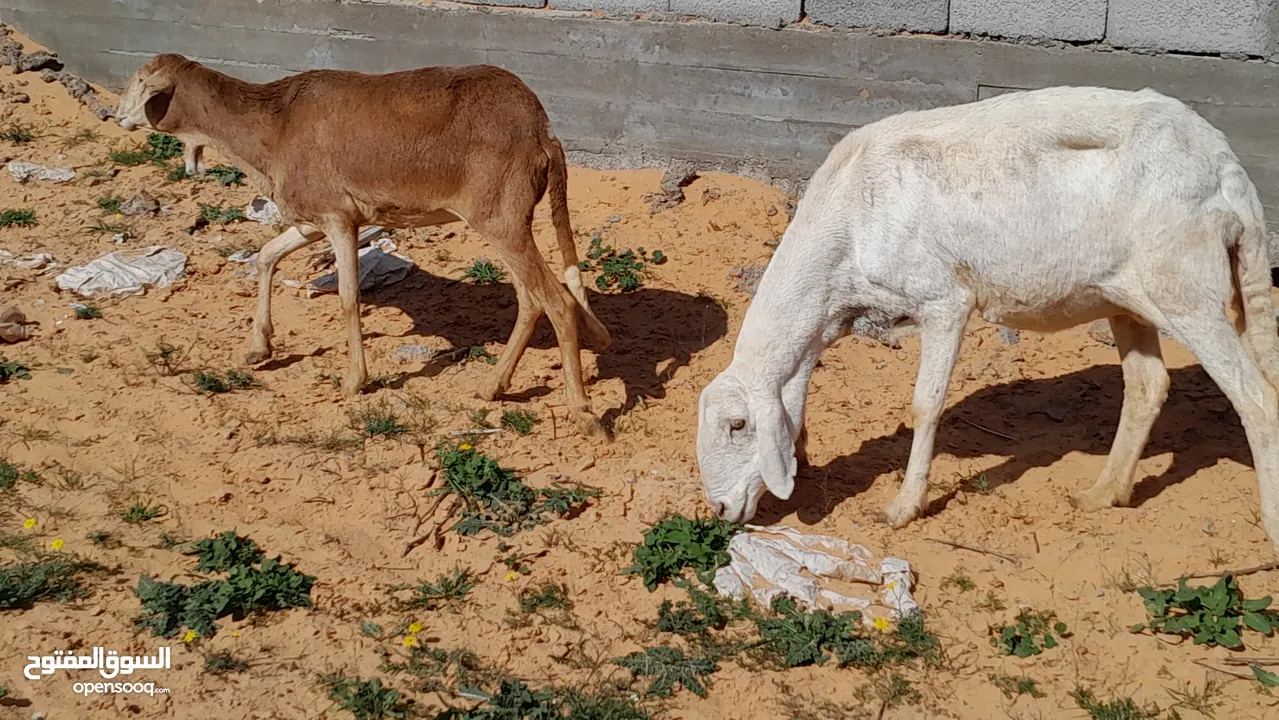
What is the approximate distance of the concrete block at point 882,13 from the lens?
8352mm

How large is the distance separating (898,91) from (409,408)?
425cm

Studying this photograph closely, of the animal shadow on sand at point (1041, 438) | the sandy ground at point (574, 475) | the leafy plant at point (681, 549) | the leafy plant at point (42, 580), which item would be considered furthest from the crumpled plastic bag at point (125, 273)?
the animal shadow on sand at point (1041, 438)

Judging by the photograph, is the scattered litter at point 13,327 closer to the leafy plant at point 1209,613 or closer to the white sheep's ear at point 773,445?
the white sheep's ear at point 773,445

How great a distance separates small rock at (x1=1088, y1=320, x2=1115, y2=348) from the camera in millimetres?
7543

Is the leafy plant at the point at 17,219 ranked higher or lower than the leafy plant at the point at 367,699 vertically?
higher

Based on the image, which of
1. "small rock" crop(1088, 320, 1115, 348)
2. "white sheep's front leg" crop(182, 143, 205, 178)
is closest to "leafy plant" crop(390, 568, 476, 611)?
"white sheep's front leg" crop(182, 143, 205, 178)

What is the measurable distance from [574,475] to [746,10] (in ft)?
14.1

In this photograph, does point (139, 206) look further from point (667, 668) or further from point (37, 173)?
point (667, 668)

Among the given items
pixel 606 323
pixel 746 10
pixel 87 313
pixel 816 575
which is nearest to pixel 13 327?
pixel 87 313

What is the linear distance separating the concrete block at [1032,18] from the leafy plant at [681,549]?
4478mm

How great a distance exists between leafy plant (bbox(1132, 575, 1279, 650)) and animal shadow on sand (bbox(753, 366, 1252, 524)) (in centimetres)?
99

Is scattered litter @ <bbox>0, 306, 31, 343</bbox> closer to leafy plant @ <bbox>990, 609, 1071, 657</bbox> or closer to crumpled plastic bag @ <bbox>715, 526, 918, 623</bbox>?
crumpled plastic bag @ <bbox>715, 526, 918, 623</bbox>

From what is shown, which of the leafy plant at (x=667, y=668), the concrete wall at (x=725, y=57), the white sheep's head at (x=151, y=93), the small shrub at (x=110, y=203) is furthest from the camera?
the small shrub at (x=110, y=203)

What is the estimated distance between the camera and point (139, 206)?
30.2 ft
